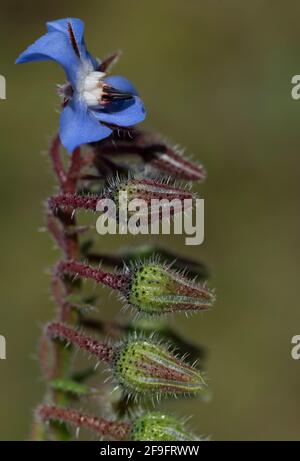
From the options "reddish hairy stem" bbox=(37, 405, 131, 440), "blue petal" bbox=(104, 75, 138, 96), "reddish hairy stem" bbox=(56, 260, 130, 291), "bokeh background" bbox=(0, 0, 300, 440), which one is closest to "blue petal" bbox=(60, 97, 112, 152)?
"blue petal" bbox=(104, 75, 138, 96)

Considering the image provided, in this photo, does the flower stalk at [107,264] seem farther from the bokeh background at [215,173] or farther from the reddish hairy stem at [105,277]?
the bokeh background at [215,173]

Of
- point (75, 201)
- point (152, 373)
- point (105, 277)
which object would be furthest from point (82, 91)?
point (152, 373)

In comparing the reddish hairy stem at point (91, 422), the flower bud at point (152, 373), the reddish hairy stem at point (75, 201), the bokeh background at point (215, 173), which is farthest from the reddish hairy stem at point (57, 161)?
the bokeh background at point (215, 173)

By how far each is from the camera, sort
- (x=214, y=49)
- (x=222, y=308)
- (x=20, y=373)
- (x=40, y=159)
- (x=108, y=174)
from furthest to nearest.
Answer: (x=214, y=49) → (x=40, y=159) → (x=222, y=308) → (x=20, y=373) → (x=108, y=174)

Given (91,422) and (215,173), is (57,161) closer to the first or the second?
(91,422)

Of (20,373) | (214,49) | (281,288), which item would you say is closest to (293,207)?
(281,288)

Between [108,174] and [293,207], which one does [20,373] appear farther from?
[108,174]
